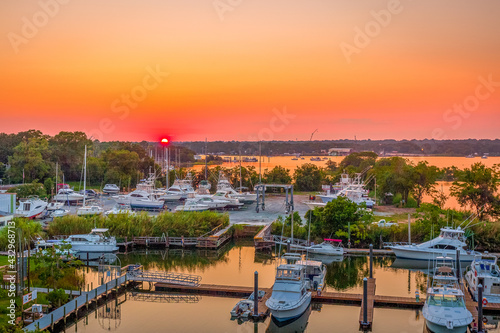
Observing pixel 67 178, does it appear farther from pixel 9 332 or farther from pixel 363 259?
pixel 9 332

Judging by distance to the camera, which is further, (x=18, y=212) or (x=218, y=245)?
(x=18, y=212)

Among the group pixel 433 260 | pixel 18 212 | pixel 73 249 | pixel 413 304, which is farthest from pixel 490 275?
pixel 18 212

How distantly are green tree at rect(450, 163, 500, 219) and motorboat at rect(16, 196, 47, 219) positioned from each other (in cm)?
3473

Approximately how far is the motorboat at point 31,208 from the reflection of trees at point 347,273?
26604mm

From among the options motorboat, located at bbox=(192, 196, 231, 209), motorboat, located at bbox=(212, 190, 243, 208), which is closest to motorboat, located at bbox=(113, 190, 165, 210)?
motorboat, located at bbox=(192, 196, 231, 209)

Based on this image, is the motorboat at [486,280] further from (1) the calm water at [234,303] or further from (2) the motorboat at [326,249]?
(2) the motorboat at [326,249]

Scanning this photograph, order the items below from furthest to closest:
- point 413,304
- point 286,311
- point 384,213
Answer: point 384,213 < point 413,304 < point 286,311

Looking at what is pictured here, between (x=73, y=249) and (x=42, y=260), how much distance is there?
5.89 meters

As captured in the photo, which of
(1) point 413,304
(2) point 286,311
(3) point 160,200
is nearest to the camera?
(2) point 286,311

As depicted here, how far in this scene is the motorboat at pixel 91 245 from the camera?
31.5 metres

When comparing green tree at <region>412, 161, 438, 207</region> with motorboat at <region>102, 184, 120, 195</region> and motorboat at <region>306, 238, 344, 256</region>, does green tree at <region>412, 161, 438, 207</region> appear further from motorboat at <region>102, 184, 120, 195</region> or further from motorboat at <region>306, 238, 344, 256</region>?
motorboat at <region>102, 184, 120, 195</region>

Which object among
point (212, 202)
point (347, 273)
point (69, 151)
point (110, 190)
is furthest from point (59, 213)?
point (69, 151)

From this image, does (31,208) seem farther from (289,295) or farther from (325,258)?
(289,295)

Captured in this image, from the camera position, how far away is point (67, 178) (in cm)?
7388
